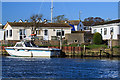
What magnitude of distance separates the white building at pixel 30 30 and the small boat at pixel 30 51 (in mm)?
17245

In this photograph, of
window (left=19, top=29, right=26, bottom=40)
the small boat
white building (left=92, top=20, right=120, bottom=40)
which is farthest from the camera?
window (left=19, top=29, right=26, bottom=40)

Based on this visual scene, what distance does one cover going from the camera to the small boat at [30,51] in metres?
56.1

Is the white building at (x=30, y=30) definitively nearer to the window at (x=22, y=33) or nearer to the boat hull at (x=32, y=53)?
the window at (x=22, y=33)

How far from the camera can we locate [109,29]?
6975cm

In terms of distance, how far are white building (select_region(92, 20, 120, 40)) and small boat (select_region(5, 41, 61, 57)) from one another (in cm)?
1480

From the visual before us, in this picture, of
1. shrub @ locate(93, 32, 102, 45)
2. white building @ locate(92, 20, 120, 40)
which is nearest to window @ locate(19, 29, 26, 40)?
white building @ locate(92, 20, 120, 40)

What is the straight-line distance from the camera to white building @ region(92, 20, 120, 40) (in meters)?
67.5

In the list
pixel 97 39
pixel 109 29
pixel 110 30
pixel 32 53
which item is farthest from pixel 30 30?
pixel 32 53

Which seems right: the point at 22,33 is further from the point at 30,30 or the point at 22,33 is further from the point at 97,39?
the point at 97,39

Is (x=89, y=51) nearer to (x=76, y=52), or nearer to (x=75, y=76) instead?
(x=76, y=52)

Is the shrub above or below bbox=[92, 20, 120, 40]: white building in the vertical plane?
below

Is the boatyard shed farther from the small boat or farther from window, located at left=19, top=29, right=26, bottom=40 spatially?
window, located at left=19, top=29, right=26, bottom=40

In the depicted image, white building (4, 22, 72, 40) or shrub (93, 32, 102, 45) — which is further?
white building (4, 22, 72, 40)

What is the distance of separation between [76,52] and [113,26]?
14.1m
